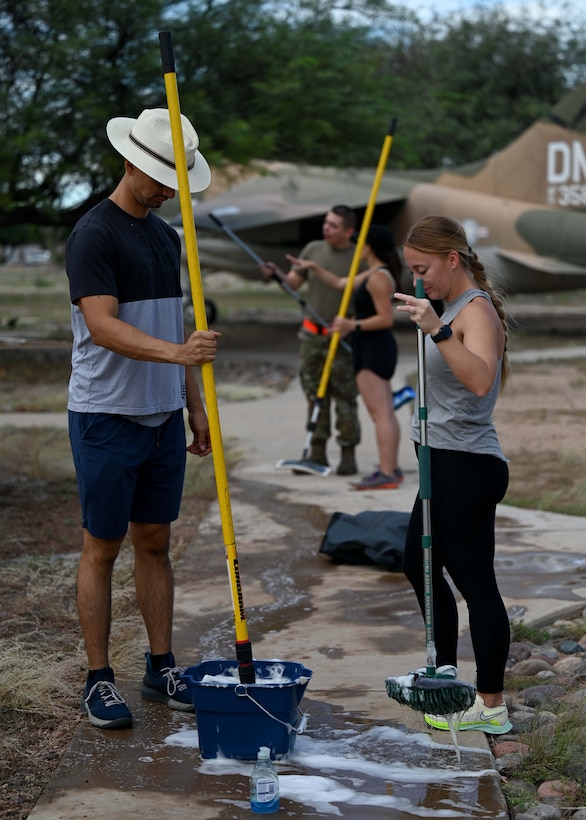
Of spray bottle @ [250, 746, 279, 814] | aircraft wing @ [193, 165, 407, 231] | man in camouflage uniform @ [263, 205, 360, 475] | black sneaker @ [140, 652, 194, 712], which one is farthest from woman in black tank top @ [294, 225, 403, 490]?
aircraft wing @ [193, 165, 407, 231]

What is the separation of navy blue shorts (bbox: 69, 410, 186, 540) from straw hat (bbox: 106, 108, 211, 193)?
86cm

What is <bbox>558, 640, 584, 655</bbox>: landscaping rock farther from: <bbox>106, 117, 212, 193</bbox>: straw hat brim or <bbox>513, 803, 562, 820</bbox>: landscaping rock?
<bbox>106, 117, 212, 193</bbox>: straw hat brim

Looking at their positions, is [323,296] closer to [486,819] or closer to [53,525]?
[53,525]

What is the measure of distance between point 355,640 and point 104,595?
1.39 meters

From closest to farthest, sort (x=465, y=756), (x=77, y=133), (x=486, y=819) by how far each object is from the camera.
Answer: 1. (x=486, y=819)
2. (x=465, y=756)
3. (x=77, y=133)

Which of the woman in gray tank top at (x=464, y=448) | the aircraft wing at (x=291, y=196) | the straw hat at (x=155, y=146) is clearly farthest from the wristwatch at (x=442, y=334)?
the aircraft wing at (x=291, y=196)

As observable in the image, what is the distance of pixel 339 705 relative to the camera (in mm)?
4168

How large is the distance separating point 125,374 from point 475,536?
52.4 inches

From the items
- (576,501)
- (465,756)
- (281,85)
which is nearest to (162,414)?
(465,756)

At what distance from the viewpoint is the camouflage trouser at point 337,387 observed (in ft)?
28.6

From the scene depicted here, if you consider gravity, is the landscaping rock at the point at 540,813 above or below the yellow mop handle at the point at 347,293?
below

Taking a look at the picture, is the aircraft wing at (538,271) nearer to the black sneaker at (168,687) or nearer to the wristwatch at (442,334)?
the black sneaker at (168,687)

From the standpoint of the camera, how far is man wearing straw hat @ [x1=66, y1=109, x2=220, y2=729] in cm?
383

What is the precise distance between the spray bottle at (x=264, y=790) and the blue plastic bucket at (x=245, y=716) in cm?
27
